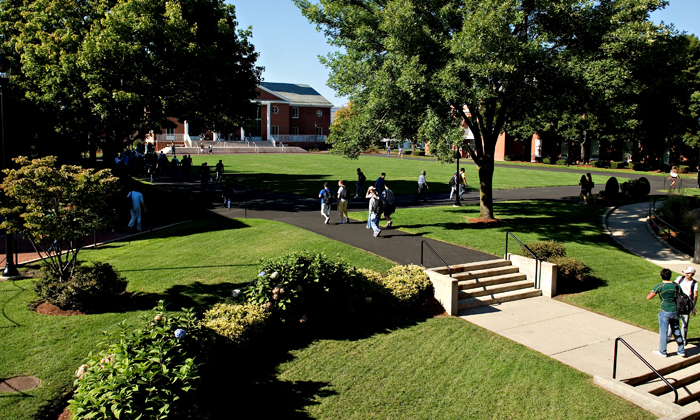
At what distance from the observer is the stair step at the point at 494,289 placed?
1303cm

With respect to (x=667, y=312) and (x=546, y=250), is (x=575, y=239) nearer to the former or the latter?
(x=546, y=250)

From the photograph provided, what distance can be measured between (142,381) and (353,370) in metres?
3.96

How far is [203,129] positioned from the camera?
2631 centimetres

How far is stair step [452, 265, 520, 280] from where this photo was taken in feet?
45.0

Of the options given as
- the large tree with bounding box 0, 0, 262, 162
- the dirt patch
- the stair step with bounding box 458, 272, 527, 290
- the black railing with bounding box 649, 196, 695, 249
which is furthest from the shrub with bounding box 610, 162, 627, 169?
the dirt patch

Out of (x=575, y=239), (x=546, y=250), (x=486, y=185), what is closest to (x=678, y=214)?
(x=575, y=239)

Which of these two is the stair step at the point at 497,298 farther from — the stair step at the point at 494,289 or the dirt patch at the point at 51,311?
the dirt patch at the point at 51,311

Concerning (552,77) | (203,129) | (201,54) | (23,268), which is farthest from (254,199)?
(552,77)

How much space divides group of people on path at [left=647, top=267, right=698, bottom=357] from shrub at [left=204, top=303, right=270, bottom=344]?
7463 mm

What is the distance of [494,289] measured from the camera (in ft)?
44.3

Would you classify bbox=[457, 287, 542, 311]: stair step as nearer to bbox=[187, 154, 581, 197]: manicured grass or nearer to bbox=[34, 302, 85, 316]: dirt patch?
bbox=[34, 302, 85, 316]: dirt patch

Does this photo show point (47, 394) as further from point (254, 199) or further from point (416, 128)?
point (254, 199)

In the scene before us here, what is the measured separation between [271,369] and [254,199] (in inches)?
741

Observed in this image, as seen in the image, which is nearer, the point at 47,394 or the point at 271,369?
the point at 47,394
